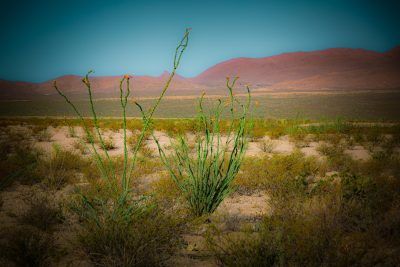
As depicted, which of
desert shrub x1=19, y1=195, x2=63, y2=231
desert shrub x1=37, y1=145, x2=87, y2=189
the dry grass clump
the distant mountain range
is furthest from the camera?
the distant mountain range

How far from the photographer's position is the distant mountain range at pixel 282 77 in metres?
72.9

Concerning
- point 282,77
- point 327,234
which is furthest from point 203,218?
point 282,77

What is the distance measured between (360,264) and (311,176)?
9.83ft

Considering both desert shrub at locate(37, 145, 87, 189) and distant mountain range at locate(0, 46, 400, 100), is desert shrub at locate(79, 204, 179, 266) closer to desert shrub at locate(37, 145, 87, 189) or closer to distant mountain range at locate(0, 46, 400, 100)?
desert shrub at locate(37, 145, 87, 189)

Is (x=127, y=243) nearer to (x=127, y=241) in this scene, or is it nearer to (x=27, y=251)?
(x=127, y=241)

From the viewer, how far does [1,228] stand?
290 cm

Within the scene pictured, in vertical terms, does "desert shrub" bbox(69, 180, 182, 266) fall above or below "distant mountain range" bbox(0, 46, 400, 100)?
below

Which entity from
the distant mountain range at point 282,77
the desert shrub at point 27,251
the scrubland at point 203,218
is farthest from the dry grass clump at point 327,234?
the distant mountain range at point 282,77

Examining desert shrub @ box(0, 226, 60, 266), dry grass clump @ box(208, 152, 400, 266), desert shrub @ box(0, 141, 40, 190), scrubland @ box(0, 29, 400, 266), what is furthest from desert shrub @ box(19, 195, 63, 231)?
dry grass clump @ box(208, 152, 400, 266)

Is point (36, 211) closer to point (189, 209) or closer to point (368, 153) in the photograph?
point (189, 209)

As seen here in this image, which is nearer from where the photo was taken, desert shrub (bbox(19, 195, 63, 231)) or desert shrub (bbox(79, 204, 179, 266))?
desert shrub (bbox(79, 204, 179, 266))

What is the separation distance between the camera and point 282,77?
11969cm

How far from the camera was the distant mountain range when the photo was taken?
239ft

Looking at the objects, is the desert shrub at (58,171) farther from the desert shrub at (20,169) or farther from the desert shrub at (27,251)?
the desert shrub at (27,251)
